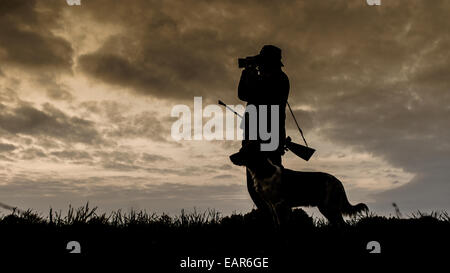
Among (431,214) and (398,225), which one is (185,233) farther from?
(431,214)

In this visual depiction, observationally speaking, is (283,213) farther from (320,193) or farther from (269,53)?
(269,53)

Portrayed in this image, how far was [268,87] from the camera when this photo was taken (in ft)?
22.0

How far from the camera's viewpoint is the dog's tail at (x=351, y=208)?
22.5 feet

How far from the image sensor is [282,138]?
686 cm

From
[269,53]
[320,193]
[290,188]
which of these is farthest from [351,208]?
[269,53]

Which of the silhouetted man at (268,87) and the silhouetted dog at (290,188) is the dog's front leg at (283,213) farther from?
the silhouetted man at (268,87)

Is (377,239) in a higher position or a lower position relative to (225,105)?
lower

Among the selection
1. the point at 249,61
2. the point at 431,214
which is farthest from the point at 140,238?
the point at 431,214

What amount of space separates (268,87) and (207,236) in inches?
111

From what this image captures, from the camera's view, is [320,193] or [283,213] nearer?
[283,213]

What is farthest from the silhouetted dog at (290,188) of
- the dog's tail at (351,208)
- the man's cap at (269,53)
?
the man's cap at (269,53)

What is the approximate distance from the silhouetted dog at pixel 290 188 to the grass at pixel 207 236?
0.34 meters

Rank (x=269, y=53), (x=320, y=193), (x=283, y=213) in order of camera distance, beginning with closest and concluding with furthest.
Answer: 1. (x=283, y=213)
2. (x=320, y=193)
3. (x=269, y=53)
